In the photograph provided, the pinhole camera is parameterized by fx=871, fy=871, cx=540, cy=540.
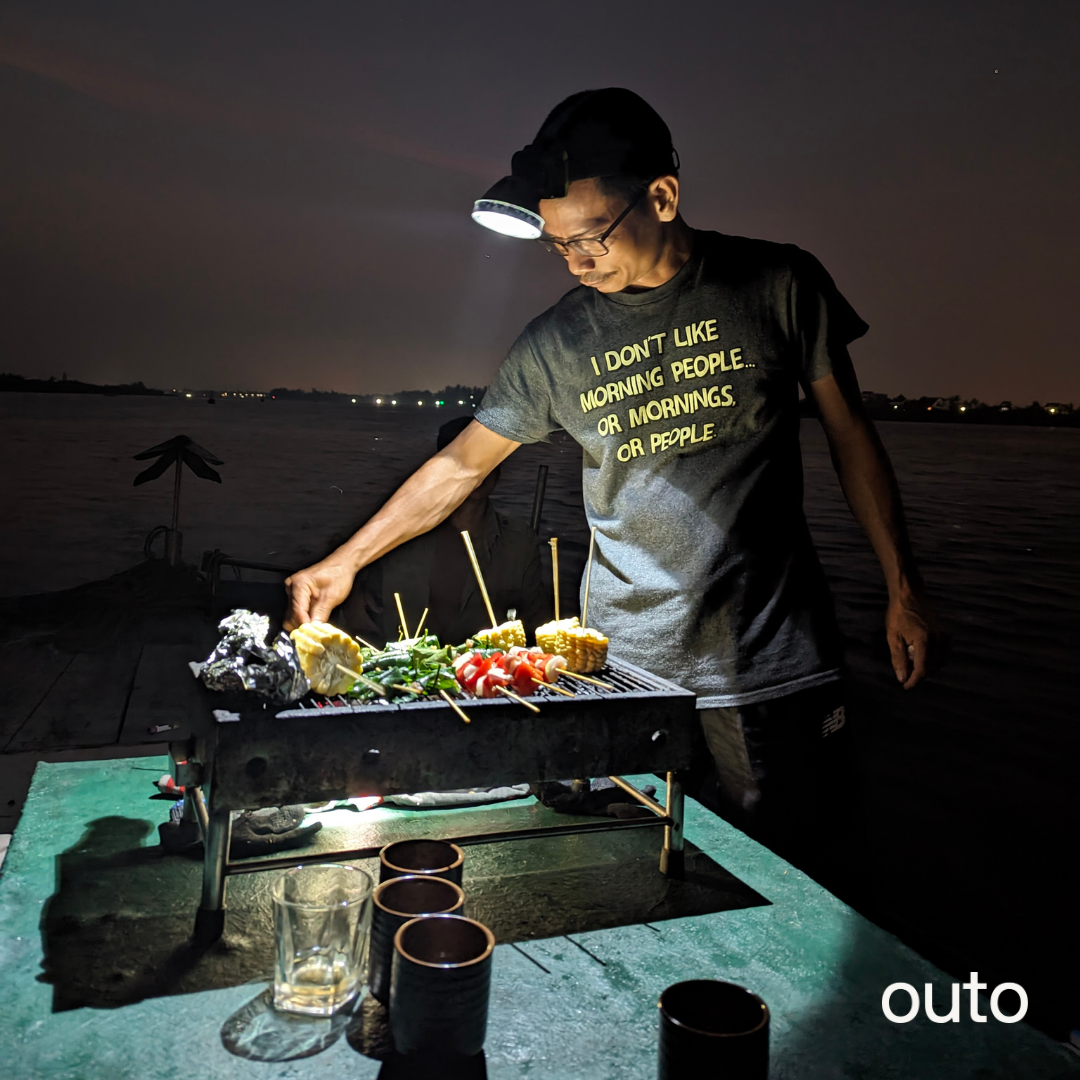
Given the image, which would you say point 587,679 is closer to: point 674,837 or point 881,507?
point 674,837

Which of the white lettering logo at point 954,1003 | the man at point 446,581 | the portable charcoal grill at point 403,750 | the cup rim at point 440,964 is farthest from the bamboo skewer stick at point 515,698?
the man at point 446,581

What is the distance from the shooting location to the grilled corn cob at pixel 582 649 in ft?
8.08

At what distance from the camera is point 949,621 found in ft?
65.7

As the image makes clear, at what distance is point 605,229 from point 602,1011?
2.05 meters

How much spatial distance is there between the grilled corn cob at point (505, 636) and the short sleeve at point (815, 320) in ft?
3.84

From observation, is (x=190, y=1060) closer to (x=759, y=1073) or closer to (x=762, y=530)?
(x=759, y=1073)

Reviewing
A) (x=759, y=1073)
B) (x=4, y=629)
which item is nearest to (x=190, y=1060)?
(x=759, y=1073)

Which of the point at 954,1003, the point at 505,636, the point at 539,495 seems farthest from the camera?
the point at 539,495

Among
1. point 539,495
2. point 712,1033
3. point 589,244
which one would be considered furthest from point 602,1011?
point 539,495

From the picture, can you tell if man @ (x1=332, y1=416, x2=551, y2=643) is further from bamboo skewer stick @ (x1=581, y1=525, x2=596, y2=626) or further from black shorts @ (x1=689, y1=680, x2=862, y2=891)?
black shorts @ (x1=689, y1=680, x2=862, y2=891)

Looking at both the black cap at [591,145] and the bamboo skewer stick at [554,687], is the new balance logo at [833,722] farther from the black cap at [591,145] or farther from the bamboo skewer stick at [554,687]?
the black cap at [591,145]

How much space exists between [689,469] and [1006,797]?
14.3 metres

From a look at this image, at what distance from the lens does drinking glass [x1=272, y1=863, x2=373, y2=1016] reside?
1.58 metres

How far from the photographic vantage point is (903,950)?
1.90 metres
